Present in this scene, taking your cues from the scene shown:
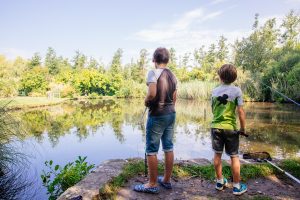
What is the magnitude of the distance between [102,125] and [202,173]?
9.09 m

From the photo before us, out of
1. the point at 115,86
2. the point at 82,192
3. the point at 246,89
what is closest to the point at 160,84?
the point at 82,192

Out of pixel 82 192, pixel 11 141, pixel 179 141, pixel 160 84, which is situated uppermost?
pixel 160 84

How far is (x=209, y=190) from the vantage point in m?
3.42

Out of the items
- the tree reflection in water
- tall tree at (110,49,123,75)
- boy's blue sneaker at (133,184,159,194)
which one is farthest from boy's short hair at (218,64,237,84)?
tall tree at (110,49,123,75)

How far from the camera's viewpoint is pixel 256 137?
9.33m

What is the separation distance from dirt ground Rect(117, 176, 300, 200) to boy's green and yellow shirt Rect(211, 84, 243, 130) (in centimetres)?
81

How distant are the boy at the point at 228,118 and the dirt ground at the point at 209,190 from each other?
0.67 ft

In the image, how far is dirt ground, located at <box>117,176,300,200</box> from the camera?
3203 millimetres

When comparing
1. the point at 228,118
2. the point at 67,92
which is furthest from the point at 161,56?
the point at 67,92

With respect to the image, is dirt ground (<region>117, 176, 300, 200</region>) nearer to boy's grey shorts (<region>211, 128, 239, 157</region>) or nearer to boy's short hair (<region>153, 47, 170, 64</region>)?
boy's grey shorts (<region>211, 128, 239, 157</region>)

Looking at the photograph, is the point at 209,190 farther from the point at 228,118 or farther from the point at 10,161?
the point at 10,161

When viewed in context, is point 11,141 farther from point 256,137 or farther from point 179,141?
point 256,137

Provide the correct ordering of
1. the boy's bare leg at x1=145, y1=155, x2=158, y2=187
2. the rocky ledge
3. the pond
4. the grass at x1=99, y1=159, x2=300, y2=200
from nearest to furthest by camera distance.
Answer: the rocky ledge, the boy's bare leg at x1=145, y1=155, x2=158, y2=187, the grass at x1=99, y1=159, x2=300, y2=200, the pond

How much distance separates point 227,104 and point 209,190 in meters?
1.10
